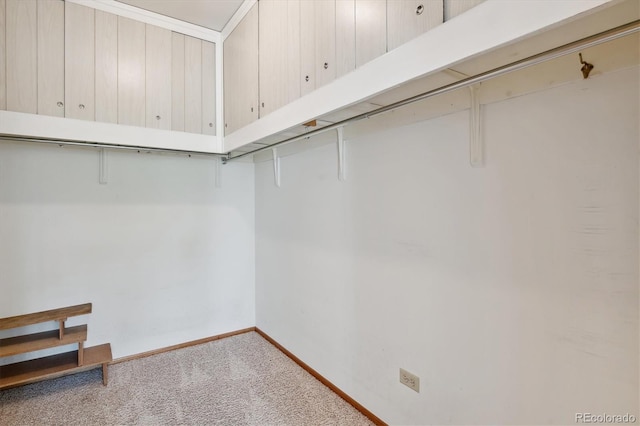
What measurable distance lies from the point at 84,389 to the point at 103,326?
0.48 m

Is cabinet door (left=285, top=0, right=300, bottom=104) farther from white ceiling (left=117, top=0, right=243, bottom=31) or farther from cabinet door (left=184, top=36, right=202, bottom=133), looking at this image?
cabinet door (left=184, top=36, right=202, bottom=133)

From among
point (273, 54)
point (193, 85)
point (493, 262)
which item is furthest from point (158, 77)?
point (493, 262)

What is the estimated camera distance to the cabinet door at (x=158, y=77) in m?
2.46

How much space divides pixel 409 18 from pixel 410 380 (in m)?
1.71

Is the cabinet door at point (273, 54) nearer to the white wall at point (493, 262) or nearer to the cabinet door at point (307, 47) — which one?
the cabinet door at point (307, 47)

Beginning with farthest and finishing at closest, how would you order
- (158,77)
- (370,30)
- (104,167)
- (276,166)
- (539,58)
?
(276,166), (104,167), (158,77), (370,30), (539,58)

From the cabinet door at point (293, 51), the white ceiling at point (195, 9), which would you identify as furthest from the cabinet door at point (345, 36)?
the white ceiling at point (195, 9)

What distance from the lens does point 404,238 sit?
174cm

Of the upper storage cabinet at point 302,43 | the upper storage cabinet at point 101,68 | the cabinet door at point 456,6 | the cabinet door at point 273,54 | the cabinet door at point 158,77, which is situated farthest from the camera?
the cabinet door at point 158,77

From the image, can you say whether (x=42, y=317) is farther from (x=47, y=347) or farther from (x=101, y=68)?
(x=101, y=68)

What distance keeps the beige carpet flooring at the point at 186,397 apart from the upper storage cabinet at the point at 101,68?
1.93m

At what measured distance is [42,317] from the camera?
2232mm

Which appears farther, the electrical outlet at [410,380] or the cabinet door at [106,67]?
the cabinet door at [106,67]

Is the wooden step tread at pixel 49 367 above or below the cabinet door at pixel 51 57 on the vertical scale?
below
